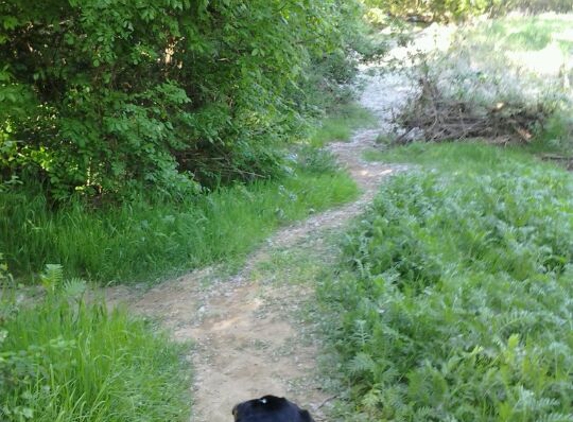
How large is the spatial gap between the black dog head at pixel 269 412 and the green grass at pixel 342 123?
832cm

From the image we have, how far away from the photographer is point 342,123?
1366cm

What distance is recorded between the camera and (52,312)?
162 inches

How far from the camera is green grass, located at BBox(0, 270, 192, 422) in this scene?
3.15 m

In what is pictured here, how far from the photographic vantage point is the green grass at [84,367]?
3148mm

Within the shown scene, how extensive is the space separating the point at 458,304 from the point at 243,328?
5.63 ft

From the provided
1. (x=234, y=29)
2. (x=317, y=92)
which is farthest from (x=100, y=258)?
(x=317, y=92)

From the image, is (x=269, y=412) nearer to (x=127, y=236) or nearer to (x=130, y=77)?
(x=127, y=236)

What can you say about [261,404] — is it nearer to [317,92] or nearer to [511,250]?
[511,250]

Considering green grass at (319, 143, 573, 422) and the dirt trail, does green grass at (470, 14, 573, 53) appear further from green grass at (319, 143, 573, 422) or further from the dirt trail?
the dirt trail

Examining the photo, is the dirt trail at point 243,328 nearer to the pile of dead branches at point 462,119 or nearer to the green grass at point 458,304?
the green grass at point 458,304

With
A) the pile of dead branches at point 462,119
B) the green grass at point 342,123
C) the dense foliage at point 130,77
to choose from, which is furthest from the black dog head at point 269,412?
the pile of dead branches at point 462,119

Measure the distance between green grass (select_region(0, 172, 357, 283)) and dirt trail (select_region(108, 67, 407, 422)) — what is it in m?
0.23

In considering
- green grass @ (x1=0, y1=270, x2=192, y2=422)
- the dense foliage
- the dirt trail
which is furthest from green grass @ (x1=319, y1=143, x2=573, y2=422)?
the dense foliage

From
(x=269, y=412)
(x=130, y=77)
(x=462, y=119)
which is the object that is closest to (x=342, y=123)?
(x=462, y=119)
